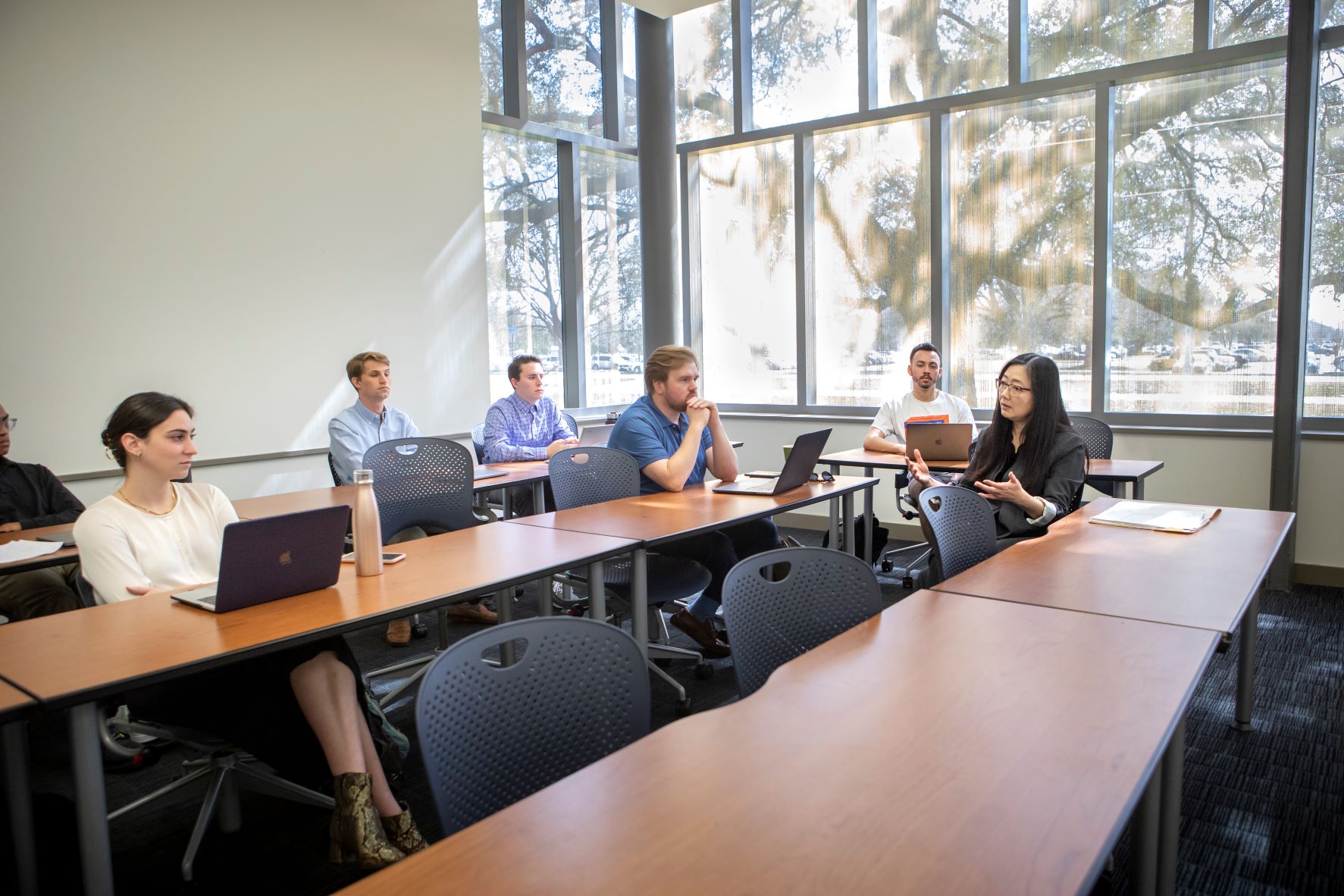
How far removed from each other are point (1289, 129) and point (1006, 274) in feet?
5.50

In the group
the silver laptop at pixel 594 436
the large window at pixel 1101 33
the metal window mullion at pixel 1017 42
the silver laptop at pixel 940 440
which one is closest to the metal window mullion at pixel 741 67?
the metal window mullion at pixel 1017 42

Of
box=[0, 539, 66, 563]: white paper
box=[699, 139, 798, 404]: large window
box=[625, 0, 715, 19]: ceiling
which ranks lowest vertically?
box=[0, 539, 66, 563]: white paper

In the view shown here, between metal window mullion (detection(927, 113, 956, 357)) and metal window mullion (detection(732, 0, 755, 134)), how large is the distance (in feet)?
4.78

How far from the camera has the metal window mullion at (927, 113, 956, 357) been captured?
6023 millimetres

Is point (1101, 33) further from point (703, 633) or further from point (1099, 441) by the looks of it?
point (703, 633)

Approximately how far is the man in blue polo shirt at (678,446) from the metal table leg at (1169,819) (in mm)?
1999

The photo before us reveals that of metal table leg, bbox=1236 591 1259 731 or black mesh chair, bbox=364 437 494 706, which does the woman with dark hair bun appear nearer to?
black mesh chair, bbox=364 437 494 706

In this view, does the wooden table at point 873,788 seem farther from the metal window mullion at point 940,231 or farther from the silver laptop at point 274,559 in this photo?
the metal window mullion at point 940,231

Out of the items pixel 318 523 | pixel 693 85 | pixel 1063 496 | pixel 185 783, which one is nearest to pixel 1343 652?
pixel 1063 496

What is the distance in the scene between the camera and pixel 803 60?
657 cm

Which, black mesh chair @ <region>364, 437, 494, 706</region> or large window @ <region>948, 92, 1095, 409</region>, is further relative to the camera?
large window @ <region>948, 92, 1095, 409</region>

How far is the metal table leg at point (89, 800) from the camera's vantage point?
167 centimetres

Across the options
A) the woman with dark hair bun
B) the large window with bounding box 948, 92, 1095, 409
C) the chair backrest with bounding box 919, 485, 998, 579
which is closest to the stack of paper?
the chair backrest with bounding box 919, 485, 998, 579

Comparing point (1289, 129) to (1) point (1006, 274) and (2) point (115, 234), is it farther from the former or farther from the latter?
(2) point (115, 234)
